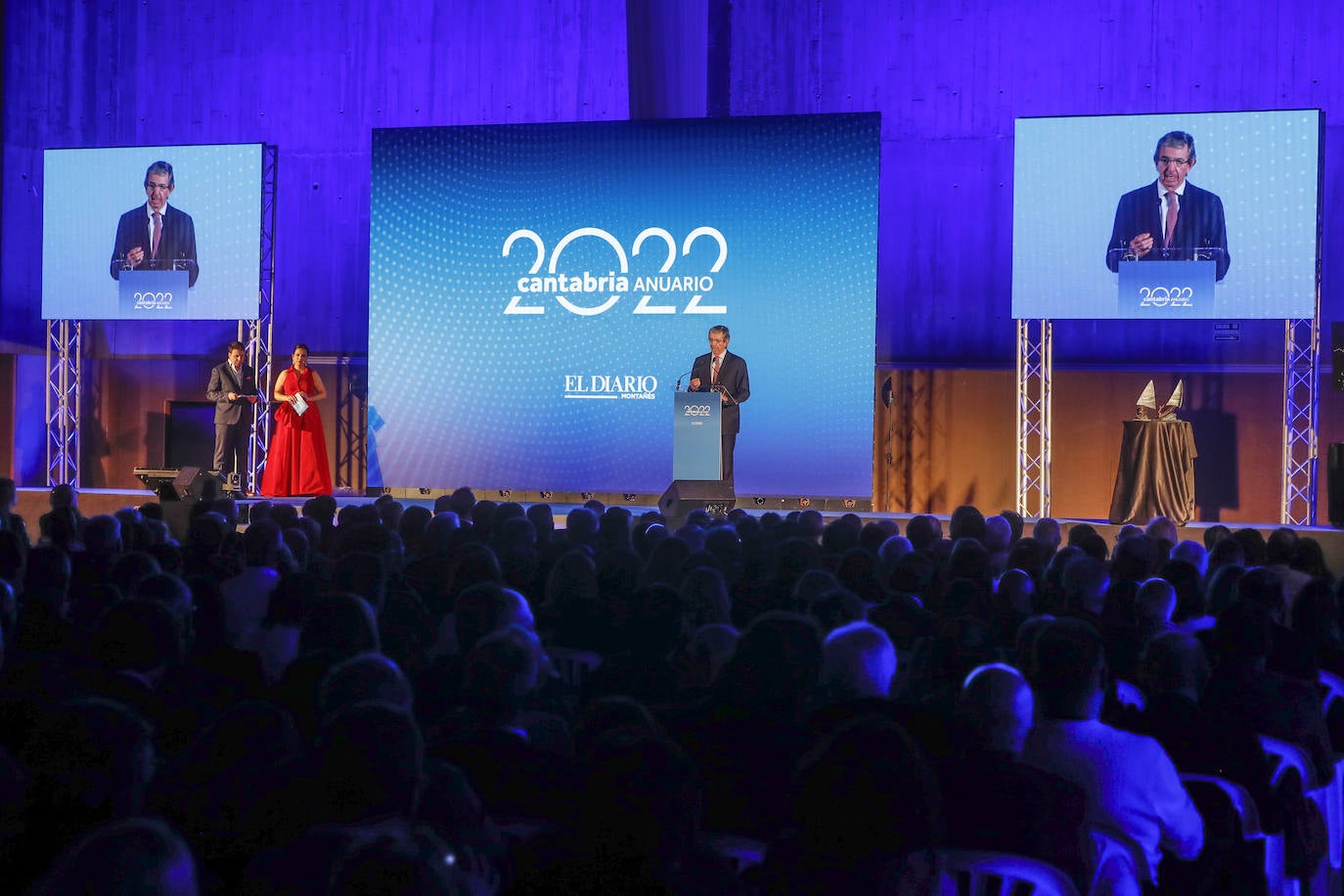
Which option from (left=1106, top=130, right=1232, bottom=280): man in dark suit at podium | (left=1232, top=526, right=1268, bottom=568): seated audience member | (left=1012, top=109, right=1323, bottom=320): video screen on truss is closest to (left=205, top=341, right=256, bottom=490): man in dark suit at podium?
(left=1012, top=109, right=1323, bottom=320): video screen on truss

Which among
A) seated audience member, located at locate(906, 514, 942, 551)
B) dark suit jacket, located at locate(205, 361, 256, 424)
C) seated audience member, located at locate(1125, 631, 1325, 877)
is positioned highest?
dark suit jacket, located at locate(205, 361, 256, 424)

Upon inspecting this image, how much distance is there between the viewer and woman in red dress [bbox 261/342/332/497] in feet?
40.5

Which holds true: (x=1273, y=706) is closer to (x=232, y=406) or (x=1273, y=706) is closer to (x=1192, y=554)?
(x=1192, y=554)

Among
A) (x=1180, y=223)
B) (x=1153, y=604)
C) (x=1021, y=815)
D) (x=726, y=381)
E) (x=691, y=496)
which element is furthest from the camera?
(x=1180, y=223)

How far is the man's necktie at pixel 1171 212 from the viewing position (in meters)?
10.9

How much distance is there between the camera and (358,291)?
14.3 meters

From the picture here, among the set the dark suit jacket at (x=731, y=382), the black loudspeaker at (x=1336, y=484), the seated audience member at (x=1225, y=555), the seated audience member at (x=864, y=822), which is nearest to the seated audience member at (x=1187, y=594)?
the seated audience member at (x=1225, y=555)

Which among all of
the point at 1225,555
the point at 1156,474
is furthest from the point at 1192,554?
the point at 1156,474

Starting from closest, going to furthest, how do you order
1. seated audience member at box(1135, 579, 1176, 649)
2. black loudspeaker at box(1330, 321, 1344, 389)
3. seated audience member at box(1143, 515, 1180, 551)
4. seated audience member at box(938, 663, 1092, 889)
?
seated audience member at box(938, 663, 1092, 889) < seated audience member at box(1135, 579, 1176, 649) < seated audience member at box(1143, 515, 1180, 551) < black loudspeaker at box(1330, 321, 1344, 389)

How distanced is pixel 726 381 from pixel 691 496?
1.54m

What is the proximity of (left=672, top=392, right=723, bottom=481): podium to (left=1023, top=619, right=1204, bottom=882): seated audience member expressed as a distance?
6801mm

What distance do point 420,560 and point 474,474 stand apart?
735cm

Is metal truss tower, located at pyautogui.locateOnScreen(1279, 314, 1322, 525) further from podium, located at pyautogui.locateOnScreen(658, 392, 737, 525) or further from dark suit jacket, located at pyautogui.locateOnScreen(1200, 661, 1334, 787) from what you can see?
dark suit jacket, located at pyautogui.locateOnScreen(1200, 661, 1334, 787)

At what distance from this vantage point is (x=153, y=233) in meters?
12.9
